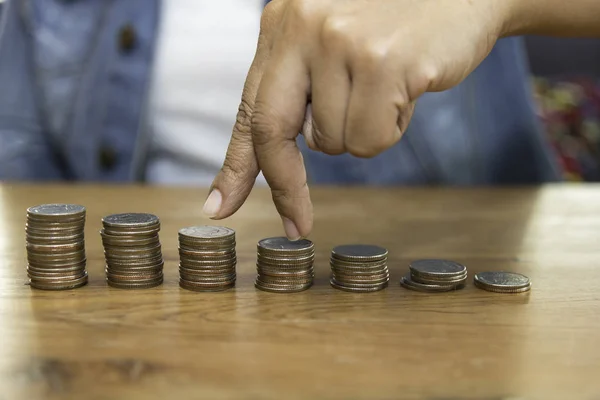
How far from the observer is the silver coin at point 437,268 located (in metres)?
1.12

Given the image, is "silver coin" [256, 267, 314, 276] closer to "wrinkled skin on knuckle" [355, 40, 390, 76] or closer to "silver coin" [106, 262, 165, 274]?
"silver coin" [106, 262, 165, 274]

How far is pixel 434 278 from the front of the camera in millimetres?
1112

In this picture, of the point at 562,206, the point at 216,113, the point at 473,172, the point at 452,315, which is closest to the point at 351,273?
the point at 452,315

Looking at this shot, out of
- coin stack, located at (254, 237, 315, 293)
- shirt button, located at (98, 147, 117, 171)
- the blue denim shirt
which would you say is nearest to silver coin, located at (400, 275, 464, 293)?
coin stack, located at (254, 237, 315, 293)

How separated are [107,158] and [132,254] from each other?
1052 millimetres

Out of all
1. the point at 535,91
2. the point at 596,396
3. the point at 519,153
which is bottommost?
the point at 596,396

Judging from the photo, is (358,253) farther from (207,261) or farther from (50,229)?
(50,229)

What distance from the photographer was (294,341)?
905 mm

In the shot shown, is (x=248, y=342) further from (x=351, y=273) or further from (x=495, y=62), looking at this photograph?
(x=495, y=62)

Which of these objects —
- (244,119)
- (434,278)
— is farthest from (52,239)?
(434,278)

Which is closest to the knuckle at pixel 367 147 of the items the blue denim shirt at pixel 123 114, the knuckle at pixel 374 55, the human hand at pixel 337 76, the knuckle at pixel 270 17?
the human hand at pixel 337 76

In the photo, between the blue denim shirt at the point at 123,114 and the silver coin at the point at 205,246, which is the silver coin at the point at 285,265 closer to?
the silver coin at the point at 205,246

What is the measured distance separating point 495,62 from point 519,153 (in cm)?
27

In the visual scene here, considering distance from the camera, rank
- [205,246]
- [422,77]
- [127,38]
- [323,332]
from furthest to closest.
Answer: [127,38]
[205,246]
[422,77]
[323,332]
